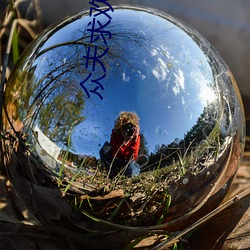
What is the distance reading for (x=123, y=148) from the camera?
4.54 feet

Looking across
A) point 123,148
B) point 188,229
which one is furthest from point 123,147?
point 188,229

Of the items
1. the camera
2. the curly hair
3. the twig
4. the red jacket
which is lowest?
the twig

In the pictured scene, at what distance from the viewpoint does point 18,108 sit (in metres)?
1.52

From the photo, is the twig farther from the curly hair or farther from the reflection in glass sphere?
the curly hair

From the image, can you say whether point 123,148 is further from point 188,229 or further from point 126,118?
point 188,229

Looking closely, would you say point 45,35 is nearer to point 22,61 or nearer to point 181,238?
point 22,61

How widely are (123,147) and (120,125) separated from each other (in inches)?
1.9

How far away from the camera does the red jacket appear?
1.37m

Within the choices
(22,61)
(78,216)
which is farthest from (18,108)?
(78,216)

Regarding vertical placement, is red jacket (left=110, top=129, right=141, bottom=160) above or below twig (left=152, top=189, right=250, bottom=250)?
above

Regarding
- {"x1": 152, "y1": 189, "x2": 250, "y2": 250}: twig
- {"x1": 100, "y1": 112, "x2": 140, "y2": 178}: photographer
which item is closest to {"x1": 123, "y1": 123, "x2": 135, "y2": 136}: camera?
{"x1": 100, "y1": 112, "x2": 140, "y2": 178}: photographer

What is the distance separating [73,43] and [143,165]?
1.05ft

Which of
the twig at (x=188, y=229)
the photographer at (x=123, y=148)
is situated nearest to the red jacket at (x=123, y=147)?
the photographer at (x=123, y=148)

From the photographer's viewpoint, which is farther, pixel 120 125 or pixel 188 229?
pixel 188 229
